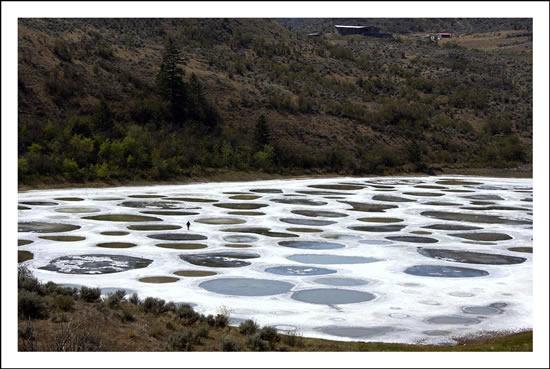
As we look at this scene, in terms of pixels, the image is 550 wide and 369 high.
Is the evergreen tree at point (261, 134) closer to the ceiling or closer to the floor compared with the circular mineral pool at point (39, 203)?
closer to the ceiling

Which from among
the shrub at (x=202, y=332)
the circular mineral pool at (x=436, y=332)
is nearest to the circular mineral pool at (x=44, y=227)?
the shrub at (x=202, y=332)

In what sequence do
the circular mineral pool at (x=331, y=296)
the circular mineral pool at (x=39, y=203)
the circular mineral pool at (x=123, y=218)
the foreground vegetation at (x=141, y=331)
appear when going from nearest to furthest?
the foreground vegetation at (x=141, y=331)
the circular mineral pool at (x=331, y=296)
the circular mineral pool at (x=123, y=218)
the circular mineral pool at (x=39, y=203)

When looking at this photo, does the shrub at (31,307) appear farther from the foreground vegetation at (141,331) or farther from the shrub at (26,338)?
the shrub at (26,338)

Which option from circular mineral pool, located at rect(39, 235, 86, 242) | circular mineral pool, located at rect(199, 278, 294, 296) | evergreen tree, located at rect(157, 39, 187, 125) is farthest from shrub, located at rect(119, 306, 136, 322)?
evergreen tree, located at rect(157, 39, 187, 125)

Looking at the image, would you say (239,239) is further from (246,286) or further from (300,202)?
(300,202)

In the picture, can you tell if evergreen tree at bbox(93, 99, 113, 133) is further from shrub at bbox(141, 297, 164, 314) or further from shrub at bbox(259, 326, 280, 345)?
shrub at bbox(259, 326, 280, 345)

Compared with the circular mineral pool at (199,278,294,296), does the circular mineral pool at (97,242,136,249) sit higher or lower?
higher
